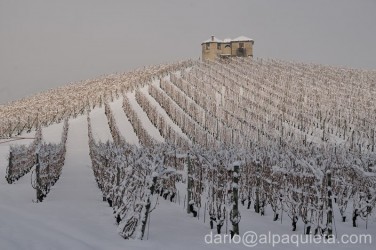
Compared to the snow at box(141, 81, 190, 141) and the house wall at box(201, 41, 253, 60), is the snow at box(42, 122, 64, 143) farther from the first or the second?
the house wall at box(201, 41, 253, 60)

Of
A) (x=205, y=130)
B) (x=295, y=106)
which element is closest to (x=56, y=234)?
(x=205, y=130)

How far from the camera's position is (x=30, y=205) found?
12.6m

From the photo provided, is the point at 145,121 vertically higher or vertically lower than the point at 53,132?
higher

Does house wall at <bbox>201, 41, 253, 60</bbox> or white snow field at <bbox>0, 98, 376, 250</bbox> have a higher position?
house wall at <bbox>201, 41, 253, 60</bbox>

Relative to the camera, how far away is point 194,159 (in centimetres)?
1568

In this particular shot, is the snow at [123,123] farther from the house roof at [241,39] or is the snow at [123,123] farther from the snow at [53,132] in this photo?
the house roof at [241,39]

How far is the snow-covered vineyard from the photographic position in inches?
363

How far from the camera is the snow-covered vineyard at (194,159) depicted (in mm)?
9219

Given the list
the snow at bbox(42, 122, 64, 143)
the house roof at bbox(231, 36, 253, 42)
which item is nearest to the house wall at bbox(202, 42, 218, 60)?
the house roof at bbox(231, 36, 253, 42)

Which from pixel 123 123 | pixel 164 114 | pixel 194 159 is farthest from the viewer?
pixel 164 114

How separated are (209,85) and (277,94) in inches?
396

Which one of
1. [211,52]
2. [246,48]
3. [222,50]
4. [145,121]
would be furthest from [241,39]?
[145,121]

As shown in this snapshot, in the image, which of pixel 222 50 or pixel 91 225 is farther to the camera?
pixel 222 50

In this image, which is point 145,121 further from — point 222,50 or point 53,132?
point 222,50
